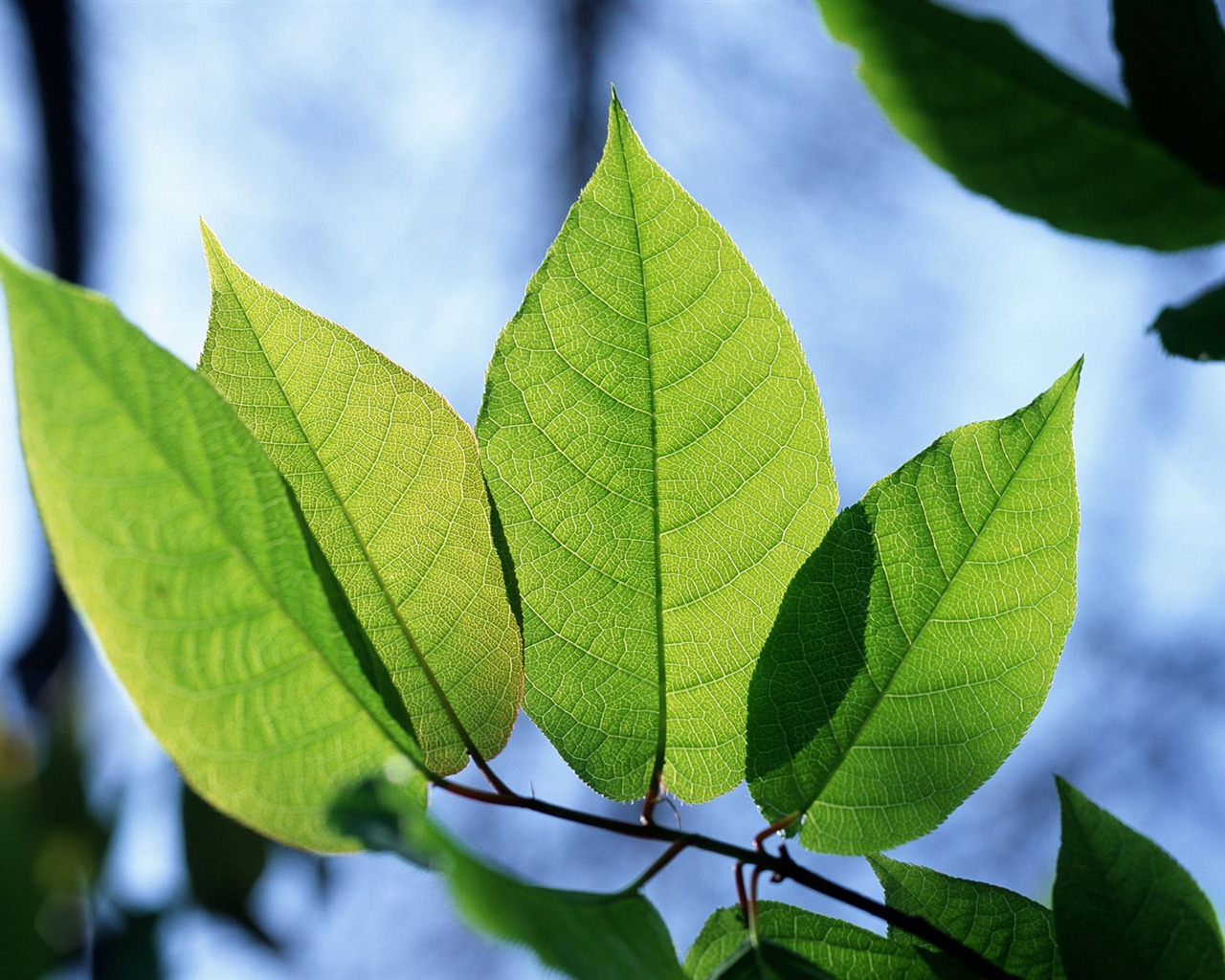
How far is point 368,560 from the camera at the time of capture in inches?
20.8

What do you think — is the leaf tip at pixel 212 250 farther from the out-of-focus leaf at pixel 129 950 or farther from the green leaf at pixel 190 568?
the out-of-focus leaf at pixel 129 950

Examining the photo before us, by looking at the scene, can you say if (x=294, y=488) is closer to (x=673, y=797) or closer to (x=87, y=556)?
(x=87, y=556)

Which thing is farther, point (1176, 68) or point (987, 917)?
point (987, 917)

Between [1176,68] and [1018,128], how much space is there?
0.21 feet

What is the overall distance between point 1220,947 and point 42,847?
538 millimetres

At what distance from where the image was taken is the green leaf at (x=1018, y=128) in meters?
0.46

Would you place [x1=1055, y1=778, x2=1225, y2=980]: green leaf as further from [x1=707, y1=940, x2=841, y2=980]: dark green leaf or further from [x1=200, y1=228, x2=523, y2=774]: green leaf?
[x1=200, y1=228, x2=523, y2=774]: green leaf

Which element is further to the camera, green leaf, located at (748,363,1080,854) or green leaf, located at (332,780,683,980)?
green leaf, located at (748,363,1080,854)

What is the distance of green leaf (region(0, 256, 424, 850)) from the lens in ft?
1.27

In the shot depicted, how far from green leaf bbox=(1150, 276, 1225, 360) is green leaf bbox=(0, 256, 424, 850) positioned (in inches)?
14.7

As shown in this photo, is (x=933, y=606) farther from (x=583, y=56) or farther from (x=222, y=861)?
(x=583, y=56)

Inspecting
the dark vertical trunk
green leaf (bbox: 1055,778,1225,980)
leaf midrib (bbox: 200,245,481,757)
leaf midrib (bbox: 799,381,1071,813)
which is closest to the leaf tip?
leaf midrib (bbox: 200,245,481,757)

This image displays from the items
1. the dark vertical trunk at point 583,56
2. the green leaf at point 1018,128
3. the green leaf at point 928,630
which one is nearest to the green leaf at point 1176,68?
the green leaf at point 1018,128

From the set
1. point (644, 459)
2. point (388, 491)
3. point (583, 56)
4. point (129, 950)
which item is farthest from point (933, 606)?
point (583, 56)
